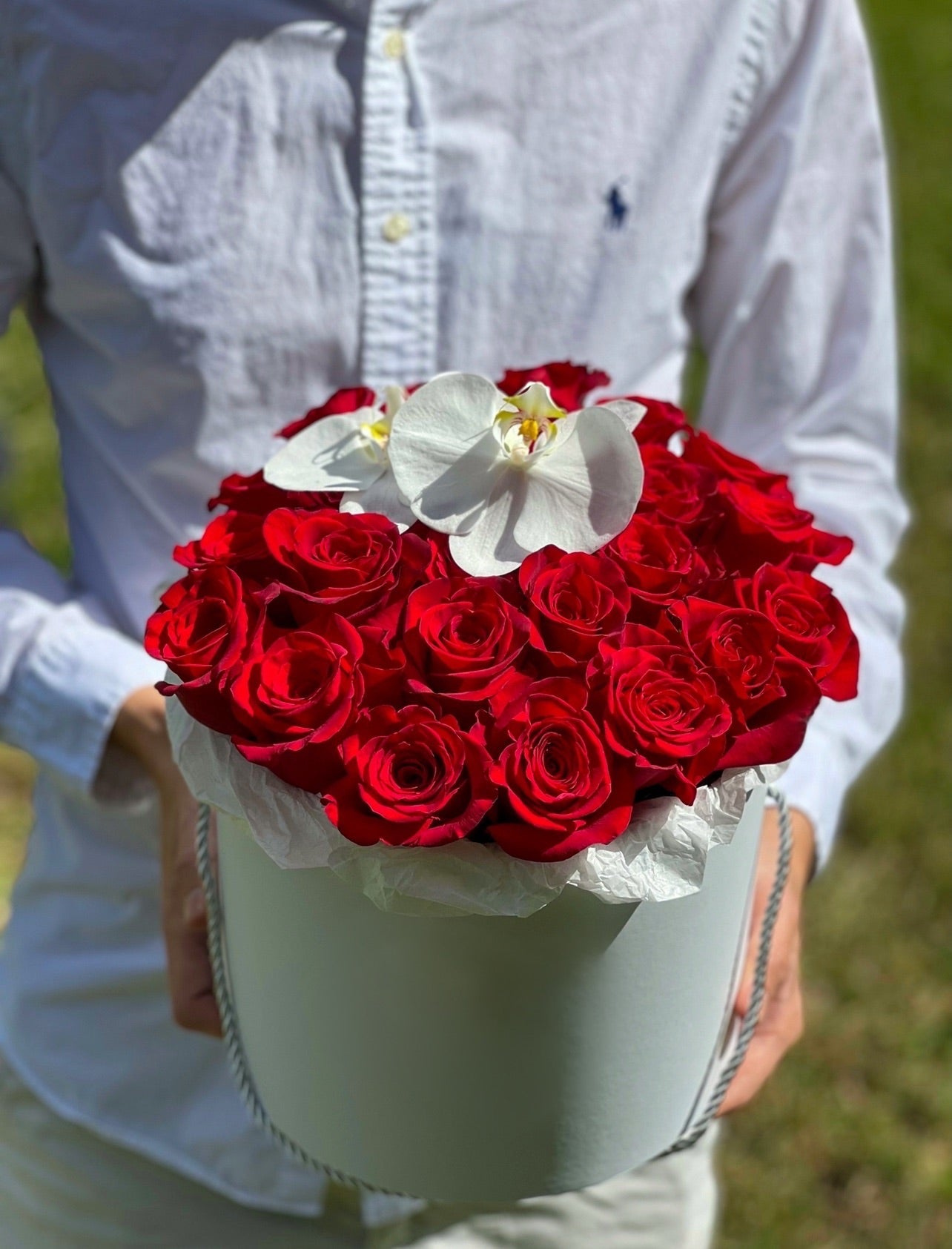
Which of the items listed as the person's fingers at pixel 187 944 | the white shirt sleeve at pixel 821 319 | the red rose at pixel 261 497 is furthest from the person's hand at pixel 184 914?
the white shirt sleeve at pixel 821 319

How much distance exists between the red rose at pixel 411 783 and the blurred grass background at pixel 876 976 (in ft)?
2.66

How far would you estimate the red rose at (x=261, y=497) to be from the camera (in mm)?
714

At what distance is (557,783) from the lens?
580 mm

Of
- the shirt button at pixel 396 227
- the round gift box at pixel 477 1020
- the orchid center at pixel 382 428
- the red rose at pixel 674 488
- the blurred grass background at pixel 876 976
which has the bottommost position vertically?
the blurred grass background at pixel 876 976

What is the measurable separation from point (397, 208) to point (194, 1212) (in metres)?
0.80

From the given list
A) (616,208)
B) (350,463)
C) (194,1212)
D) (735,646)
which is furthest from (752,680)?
(194,1212)

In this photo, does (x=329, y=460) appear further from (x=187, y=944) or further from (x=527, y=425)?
(x=187, y=944)

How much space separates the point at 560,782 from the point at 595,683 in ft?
0.19

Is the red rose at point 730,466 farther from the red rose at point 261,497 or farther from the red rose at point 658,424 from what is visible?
the red rose at point 261,497

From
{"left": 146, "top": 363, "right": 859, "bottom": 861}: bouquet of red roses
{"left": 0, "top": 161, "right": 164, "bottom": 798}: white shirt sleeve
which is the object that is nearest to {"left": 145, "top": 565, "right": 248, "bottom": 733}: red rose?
{"left": 146, "top": 363, "right": 859, "bottom": 861}: bouquet of red roses

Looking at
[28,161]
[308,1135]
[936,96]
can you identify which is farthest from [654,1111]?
[936,96]

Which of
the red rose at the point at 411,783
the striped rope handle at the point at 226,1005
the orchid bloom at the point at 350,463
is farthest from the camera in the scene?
the striped rope handle at the point at 226,1005

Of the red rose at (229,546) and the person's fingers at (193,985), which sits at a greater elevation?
the red rose at (229,546)

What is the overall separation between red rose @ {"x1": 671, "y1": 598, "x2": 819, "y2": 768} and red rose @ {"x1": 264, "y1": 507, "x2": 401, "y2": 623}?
0.46 ft
